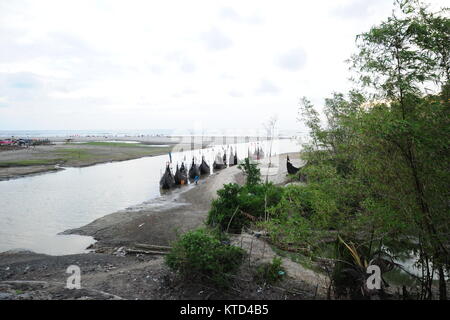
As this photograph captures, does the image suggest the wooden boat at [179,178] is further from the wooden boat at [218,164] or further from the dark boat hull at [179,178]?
the wooden boat at [218,164]

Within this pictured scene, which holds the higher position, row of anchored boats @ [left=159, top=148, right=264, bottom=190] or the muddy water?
row of anchored boats @ [left=159, top=148, right=264, bottom=190]

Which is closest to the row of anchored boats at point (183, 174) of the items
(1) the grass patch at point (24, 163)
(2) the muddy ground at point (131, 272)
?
(2) the muddy ground at point (131, 272)

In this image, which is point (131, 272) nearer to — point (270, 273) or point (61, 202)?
point (270, 273)

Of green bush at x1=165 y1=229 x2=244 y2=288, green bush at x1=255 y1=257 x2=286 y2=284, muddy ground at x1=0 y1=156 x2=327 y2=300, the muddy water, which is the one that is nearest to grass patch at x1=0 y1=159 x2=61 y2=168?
the muddy water

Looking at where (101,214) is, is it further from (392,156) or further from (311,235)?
(392,156)

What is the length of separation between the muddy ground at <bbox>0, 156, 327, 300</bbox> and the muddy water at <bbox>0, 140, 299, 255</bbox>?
103cm

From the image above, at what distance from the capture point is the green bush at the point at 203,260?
5.87 m

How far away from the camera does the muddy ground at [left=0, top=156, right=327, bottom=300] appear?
5.82m

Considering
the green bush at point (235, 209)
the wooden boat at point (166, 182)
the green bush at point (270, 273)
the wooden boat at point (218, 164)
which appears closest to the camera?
the green bush at point (270, 273)

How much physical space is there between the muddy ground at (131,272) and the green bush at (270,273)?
139 millimetres

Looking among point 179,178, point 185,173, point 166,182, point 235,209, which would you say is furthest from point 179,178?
point 235,209

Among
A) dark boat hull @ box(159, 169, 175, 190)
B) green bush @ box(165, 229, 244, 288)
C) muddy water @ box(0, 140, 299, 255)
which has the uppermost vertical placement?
green bush @ box(165, 229, 244, 288)

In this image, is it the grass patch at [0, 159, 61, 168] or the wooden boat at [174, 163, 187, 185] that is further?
the grass patch at [0, 159, 61, 168]

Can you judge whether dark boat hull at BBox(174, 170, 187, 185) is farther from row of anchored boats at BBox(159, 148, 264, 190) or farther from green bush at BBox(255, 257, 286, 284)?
green bush at BBox(255, 257, 286, 284)
